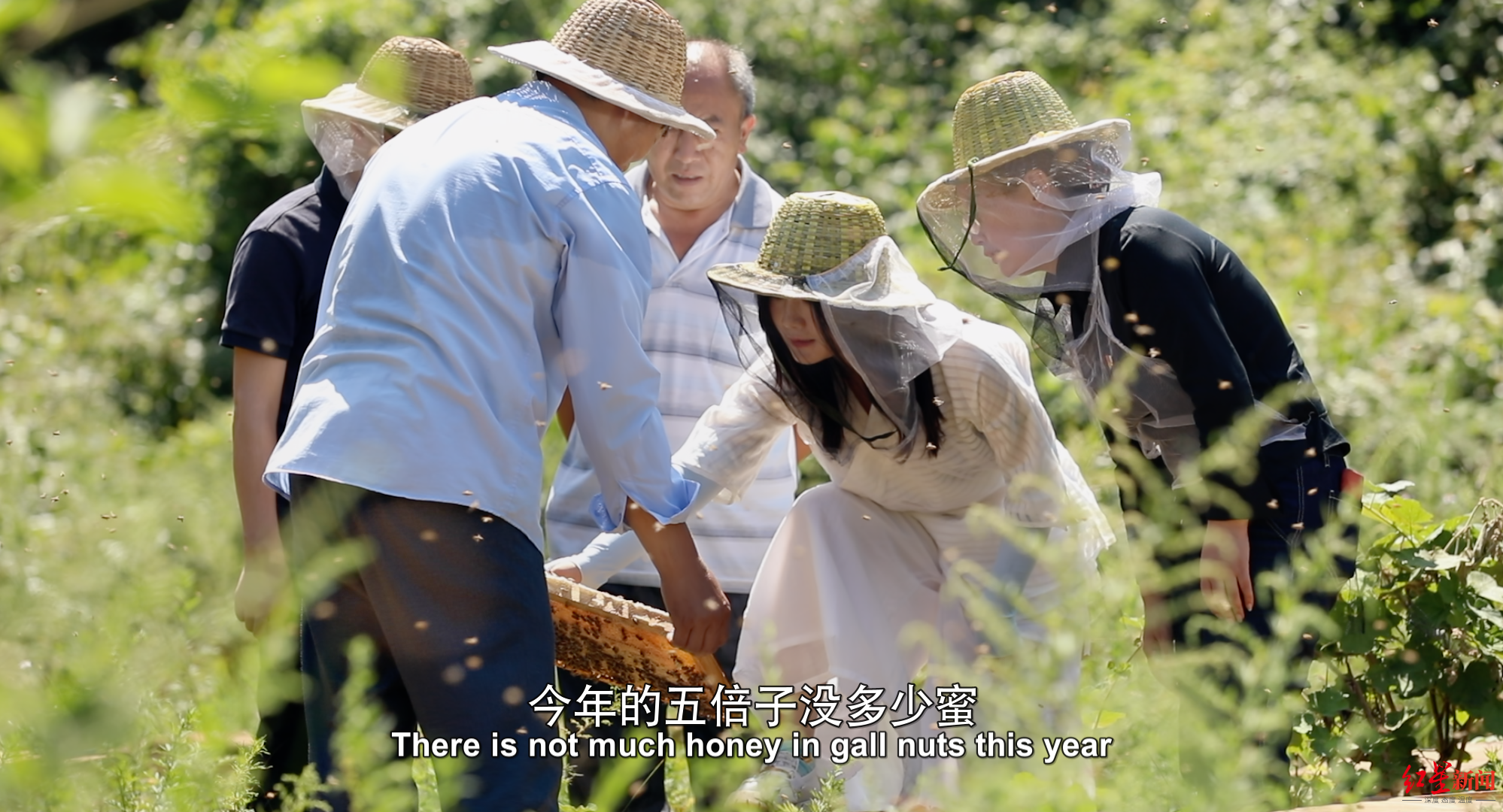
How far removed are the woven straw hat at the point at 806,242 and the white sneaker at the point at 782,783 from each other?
1.05 m

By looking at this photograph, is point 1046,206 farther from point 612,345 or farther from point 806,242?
point 612,345

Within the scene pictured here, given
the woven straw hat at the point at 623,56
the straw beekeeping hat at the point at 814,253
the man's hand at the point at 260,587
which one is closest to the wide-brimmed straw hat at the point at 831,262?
the straw beekeeping hat at the point at 814,253

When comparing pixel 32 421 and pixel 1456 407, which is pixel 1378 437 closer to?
pixel 1456 407

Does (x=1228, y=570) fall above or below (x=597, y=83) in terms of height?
below

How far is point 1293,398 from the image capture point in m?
3.09

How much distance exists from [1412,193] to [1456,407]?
217 centimetres

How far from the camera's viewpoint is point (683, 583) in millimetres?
3008

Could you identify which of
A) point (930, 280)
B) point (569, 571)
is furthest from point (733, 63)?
point (930, 280)

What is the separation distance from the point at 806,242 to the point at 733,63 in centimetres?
125

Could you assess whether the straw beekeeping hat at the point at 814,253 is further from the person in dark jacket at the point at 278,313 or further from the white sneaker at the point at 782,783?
the white sneaker at the point at 782,783

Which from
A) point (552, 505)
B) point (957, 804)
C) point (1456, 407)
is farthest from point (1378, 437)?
point (957, 804)

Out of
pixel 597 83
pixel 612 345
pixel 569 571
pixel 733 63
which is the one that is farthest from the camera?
pixel 733 63

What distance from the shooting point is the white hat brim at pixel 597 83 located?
112 inches

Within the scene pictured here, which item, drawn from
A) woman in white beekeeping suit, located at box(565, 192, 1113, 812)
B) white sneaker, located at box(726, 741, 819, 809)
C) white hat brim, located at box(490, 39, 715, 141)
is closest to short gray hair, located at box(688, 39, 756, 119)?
woman in white beekeeping suit, located at box(565, 192, 1113, 812)
